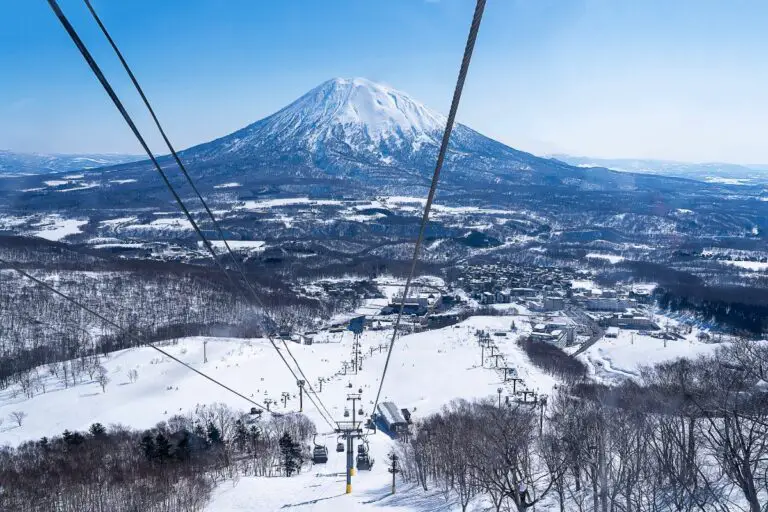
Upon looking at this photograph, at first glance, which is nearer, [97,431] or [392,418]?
[97,431]

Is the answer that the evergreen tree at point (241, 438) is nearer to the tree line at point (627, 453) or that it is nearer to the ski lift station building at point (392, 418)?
the ski lift station building at point (392, 418)

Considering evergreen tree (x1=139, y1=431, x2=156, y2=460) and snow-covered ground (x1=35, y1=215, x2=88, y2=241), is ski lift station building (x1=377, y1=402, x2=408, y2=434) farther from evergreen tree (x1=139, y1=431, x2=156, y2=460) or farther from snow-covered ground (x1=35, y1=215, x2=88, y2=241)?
snow-covered ground (x1=35, y1=215, x2=88, y2=241)

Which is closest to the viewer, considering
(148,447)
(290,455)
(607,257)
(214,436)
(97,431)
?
(148,447)

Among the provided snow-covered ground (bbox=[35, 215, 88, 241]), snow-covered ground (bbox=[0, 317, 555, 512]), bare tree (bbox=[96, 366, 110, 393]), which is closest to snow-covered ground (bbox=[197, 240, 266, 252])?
snow-covered ground (bbox=[35, 215, 88, 241])

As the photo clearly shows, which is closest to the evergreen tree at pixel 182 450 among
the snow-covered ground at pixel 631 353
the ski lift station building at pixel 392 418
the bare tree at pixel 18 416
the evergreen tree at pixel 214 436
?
the evergreen tree at pixel 214 436

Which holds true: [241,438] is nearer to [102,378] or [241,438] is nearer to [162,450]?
[162,450]

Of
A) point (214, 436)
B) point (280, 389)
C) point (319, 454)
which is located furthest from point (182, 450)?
point (280, 389)

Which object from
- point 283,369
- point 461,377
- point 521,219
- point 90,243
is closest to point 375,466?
point 461,377

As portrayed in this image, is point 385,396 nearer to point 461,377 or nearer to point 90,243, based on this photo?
point 461,377
